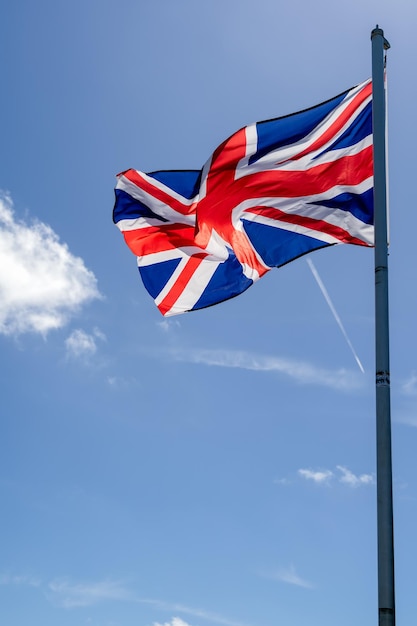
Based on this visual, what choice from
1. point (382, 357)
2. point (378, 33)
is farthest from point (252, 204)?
point (382, 357)

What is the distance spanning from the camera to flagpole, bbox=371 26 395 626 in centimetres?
1070

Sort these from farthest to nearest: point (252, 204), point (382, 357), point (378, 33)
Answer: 1. point (252, 204)
2. point (378, 33)
3. point (382, 357)

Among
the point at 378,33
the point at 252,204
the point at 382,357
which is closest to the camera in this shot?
the point at 382,357

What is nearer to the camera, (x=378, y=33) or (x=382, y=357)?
(x=382, y=357)

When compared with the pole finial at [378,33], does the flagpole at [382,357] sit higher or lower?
lower

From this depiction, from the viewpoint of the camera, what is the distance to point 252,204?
1695 centimetres

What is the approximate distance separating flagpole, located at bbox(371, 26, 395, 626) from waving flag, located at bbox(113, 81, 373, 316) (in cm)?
134

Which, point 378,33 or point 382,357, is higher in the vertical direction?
point 378,33

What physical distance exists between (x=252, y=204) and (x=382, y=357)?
585 cm

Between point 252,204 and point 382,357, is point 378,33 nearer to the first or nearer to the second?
point 252,204

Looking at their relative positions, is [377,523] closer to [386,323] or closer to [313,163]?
[386,323]

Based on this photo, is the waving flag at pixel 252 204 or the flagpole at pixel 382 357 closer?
the flagpole at pixel 382 357

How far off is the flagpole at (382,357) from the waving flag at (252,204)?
1339mm

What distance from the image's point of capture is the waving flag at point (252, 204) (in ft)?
50.8
